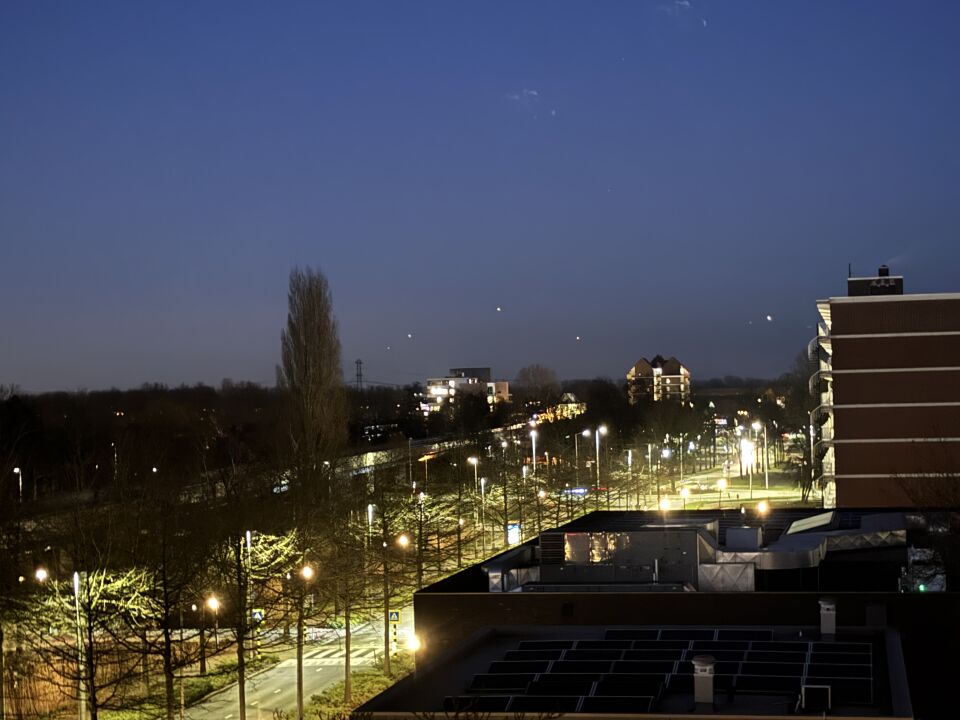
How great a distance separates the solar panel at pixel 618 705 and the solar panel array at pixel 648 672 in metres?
0.01

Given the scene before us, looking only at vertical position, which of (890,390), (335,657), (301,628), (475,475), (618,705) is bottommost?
(335,657)

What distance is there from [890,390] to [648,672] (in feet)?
139

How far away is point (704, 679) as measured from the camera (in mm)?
17094

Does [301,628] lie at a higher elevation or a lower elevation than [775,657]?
lower

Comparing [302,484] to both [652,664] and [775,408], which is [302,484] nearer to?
[652,664]

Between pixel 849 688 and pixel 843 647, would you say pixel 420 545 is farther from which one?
pixel 849 688

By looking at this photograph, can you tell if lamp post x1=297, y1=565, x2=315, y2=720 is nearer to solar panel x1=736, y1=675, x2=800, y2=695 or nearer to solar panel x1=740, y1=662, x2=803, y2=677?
solar panel x1=740, y1=662, x2=803, y2=677

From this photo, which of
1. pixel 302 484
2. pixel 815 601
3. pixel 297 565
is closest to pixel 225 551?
pixel 297 565

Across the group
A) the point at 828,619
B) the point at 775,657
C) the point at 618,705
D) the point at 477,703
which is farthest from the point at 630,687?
the point at 828,619

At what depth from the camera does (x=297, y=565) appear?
3678cm

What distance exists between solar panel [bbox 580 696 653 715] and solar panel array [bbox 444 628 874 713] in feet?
0.04

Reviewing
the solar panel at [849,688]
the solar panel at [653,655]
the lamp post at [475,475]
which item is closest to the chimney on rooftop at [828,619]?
the solar panel at [653,655]

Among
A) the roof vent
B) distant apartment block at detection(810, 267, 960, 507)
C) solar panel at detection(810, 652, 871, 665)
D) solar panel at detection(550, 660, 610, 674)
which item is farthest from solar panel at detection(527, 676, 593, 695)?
distant apartment block at detection(810, 267, 960, 507)

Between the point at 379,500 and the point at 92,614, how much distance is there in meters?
17.3
